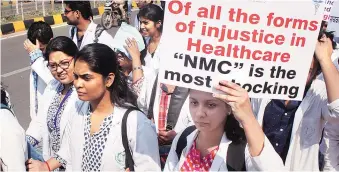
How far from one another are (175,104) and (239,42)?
91 cm

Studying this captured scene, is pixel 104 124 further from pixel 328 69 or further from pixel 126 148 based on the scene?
pixel 328 69

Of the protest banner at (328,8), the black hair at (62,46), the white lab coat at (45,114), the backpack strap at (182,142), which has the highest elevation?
the protest banner at (328,8)

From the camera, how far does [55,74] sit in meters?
2.51

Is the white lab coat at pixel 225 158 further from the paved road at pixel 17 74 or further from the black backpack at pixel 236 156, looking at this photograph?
the paved road at pixel 17 74

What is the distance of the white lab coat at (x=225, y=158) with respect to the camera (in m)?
1.50

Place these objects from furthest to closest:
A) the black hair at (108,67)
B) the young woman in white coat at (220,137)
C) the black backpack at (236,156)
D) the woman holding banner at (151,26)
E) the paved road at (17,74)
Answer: the paved road at (17,74) → the woman holding banner at (151,26) → the black hair at (108,67) → the black backpack at (236,156) → the young woman in white coat at (220,137)

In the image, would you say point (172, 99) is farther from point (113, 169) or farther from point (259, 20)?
point (259, 20)

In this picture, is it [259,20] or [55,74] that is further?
[55,74]

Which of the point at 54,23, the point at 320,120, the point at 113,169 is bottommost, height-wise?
the point at 54,23

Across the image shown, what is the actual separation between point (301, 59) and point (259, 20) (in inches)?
9.8

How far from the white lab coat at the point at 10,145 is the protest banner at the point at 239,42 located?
716mm

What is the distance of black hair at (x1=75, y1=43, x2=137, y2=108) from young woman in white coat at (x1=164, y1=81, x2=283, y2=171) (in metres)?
0.39

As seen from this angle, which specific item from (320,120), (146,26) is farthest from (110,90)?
(146,26)

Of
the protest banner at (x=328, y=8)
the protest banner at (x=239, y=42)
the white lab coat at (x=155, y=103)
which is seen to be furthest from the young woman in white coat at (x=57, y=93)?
the protest banner at (x=328, y=8)
